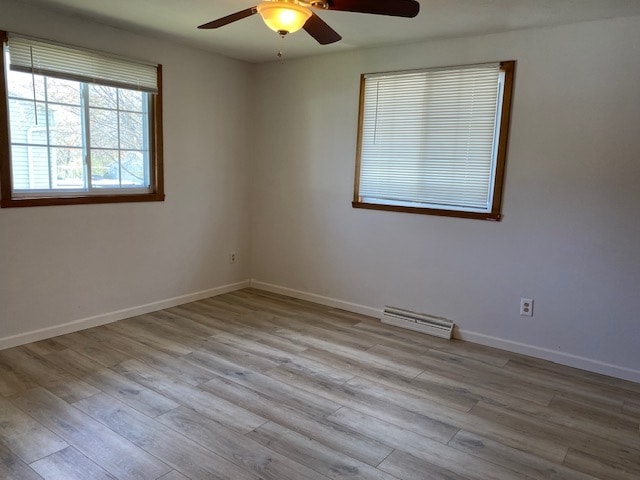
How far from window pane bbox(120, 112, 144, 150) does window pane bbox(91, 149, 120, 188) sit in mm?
134

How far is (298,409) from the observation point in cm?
250

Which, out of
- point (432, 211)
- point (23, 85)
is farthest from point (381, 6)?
point (23, 85)

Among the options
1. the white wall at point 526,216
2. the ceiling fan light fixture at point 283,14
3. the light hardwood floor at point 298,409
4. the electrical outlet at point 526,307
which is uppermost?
the ceiling fan light fixture at point 283,14

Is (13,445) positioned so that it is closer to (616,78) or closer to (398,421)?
(398,421)

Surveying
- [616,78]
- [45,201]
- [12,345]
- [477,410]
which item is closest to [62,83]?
[45,201]

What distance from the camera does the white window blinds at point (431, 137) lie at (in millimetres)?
3402

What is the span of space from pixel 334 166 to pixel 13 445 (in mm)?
3088

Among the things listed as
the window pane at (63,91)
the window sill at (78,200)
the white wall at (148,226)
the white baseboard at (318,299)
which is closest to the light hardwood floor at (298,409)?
the white wall at (148,226)

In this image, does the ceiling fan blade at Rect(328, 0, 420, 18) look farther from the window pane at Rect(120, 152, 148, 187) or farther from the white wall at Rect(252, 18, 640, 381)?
the window pane at Rect(120, 152, 148, 187)

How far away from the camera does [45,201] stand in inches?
126

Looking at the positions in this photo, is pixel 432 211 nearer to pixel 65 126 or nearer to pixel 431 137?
pixel 431 137

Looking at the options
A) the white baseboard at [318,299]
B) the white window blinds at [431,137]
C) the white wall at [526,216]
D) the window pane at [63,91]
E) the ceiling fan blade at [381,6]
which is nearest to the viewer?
the ceiling fan blade at [381,6]

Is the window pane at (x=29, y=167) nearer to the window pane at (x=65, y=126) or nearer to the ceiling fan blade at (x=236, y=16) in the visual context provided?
the window pane at (x=65, y=126)

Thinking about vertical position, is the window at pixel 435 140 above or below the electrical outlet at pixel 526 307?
above
